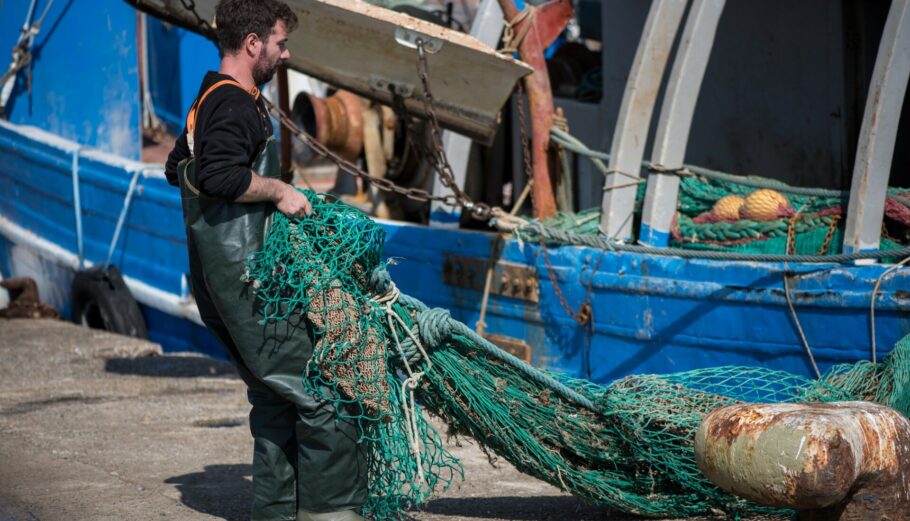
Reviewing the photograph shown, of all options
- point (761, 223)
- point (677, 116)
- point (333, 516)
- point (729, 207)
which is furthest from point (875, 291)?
point (333, 516)

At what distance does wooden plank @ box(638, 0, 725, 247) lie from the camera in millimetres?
5789

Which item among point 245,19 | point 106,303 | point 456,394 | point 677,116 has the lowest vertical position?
point 106,303

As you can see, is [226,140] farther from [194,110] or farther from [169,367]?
[169,367]

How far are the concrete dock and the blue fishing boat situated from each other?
44.5 inches

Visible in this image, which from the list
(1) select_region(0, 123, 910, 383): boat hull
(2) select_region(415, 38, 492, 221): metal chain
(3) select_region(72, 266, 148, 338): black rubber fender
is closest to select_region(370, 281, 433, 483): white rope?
(1) select_region(0, 123, 910, 383): boat hull

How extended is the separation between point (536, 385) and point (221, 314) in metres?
1.23

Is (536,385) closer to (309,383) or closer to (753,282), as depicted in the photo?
(309,383)

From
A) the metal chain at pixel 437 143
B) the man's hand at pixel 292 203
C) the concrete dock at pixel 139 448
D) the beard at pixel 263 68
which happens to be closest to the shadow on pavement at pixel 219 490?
the concrete dock at pixel 139 448

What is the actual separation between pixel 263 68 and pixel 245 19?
0.56 feet

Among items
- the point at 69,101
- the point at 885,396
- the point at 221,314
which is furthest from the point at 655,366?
the point at 69,101

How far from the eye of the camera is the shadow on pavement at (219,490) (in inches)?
169

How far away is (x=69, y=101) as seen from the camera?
11047 mm

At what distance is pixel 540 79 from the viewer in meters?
6.83

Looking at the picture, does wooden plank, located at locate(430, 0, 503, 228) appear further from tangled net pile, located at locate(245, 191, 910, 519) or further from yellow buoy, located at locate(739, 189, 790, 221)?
tangled net pile, located at locate(245, 191, 910, 519)
